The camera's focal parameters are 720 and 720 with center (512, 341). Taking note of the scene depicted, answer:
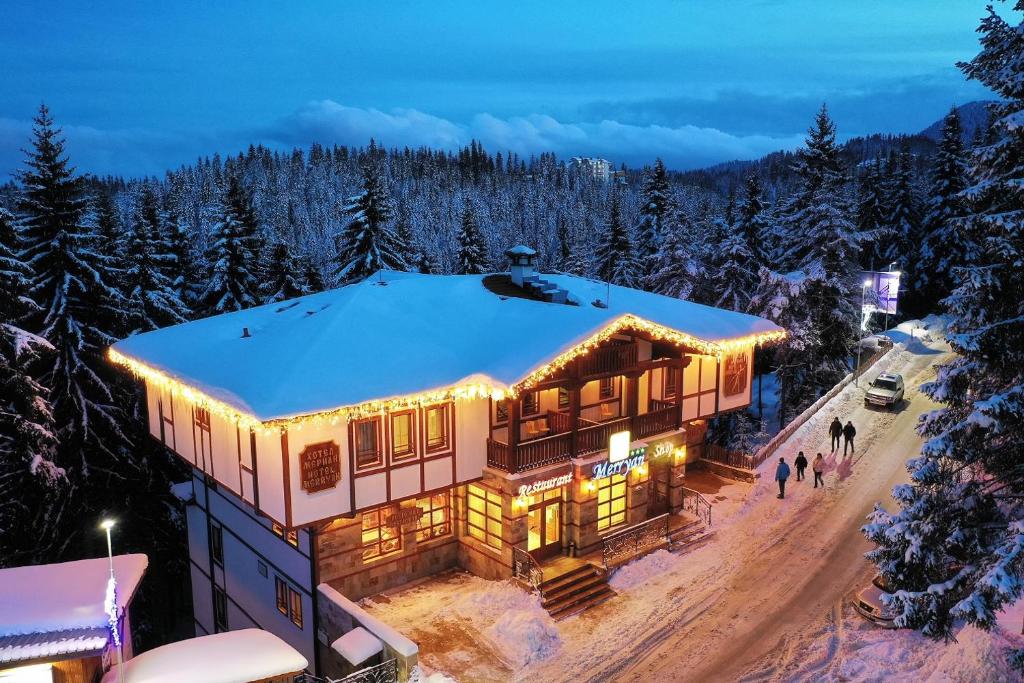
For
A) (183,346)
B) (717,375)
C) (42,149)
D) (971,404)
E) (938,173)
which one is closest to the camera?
(971,404)

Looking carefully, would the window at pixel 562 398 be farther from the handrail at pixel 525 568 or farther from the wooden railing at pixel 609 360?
the handrail at pixel 525 568

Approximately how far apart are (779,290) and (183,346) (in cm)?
2954

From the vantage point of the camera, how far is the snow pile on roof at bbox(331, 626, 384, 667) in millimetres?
16484

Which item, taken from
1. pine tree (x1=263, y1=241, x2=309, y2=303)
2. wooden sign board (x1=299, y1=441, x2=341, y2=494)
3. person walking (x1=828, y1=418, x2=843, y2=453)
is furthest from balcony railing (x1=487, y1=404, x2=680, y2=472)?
pine tree (x1=263, y1=241, x2=309, y2=303)

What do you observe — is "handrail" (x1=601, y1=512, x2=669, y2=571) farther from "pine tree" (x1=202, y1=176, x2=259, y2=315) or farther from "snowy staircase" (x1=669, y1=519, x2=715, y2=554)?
"pine tree" (x1=202, y1=176, x2=259, y2=315)

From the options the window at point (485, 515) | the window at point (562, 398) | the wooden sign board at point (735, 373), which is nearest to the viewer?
the window at point (485, 515)

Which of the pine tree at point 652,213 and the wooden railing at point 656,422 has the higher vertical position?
the pine tree at point 652,213

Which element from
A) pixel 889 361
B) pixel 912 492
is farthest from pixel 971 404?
pixel 889 361

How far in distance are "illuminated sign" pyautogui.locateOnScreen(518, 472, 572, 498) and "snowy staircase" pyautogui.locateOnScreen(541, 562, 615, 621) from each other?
2587mm

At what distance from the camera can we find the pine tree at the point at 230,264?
37750 millimetres

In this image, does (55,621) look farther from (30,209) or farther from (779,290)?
(779,290)

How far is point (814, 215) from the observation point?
39.2m

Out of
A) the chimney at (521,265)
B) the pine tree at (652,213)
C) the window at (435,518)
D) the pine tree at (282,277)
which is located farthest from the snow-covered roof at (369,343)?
the pine tree at (652,213)

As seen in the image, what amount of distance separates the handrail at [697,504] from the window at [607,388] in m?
4.68
